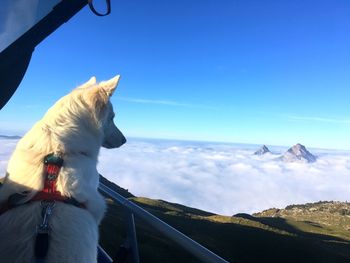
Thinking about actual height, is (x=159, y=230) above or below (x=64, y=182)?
below

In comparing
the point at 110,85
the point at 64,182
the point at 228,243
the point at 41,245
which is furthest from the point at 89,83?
the point at 228,243

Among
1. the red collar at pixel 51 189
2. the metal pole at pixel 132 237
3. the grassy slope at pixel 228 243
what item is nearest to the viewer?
the red collar at pixel 51 189

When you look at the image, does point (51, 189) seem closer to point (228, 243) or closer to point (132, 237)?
point (132, 237)

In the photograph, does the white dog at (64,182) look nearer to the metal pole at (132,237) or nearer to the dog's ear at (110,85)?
the dog's ear at (110,85)

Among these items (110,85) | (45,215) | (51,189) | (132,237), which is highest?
(110,85)

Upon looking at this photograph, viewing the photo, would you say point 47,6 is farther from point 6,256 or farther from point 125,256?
point 125,256

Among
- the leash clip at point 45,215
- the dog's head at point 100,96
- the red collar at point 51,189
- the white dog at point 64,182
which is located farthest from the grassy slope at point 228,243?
the leash clip at point 45,215

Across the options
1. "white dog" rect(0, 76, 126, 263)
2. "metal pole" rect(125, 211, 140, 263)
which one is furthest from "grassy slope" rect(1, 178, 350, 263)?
"white dog" rect(0, 76, 126, 263)
